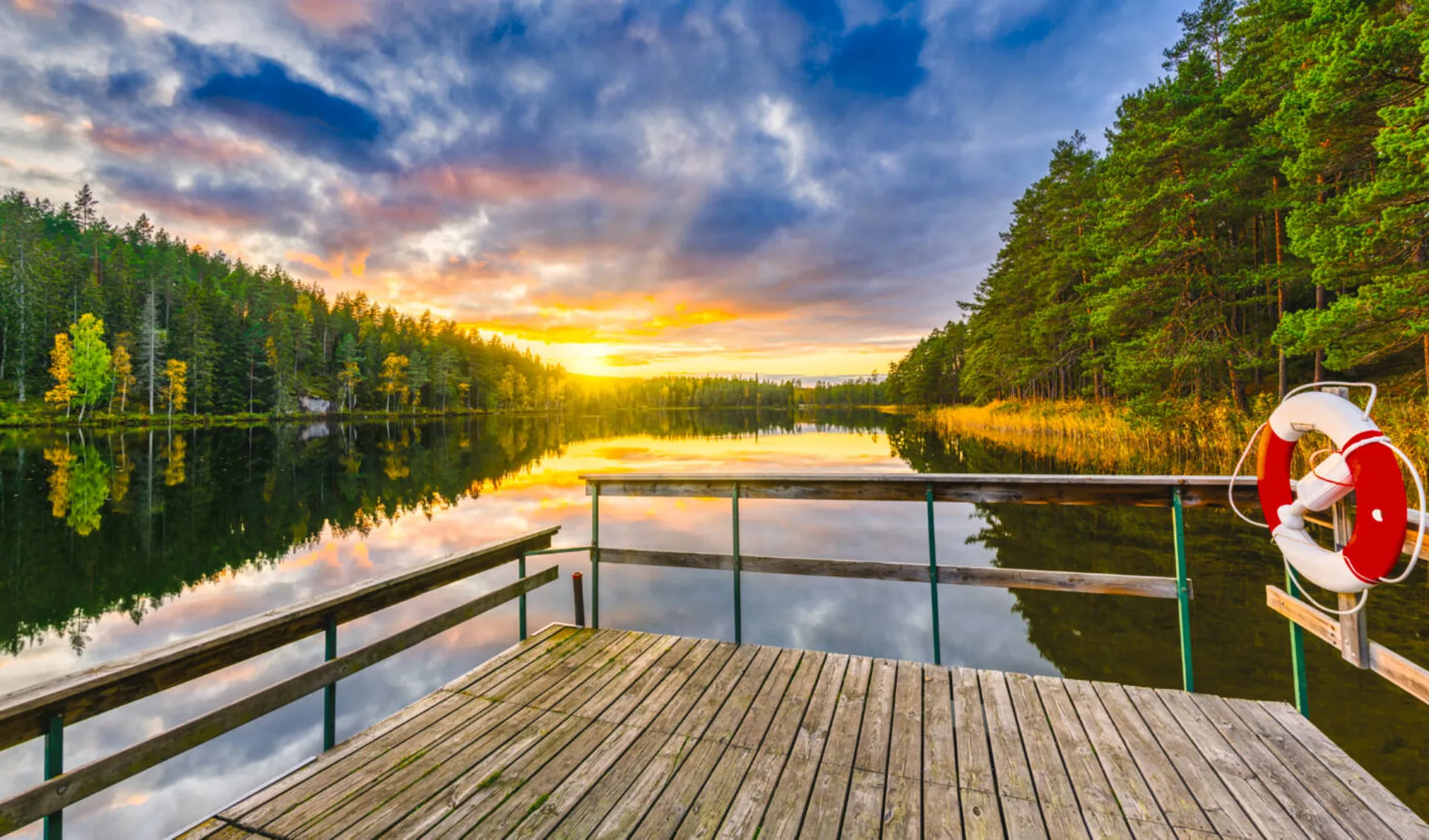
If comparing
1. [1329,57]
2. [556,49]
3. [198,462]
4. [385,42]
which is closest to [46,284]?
[198,462]

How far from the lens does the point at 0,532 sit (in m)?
10.5

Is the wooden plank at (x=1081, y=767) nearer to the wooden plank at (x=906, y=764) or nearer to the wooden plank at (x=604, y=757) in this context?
the wooden plank at (x=906, y=764)

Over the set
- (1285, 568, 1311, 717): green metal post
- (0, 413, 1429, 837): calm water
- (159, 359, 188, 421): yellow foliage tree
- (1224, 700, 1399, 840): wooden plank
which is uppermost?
(159, 359, 188, 421): yellow foliage tree

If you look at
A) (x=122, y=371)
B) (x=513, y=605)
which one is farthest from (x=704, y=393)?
(x=513, y=605)

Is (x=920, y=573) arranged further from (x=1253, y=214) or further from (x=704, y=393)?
(x=704, y=393)

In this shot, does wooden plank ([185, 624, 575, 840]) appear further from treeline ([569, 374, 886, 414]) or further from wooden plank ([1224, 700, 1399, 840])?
treeline ([569, 374, 886, 414])

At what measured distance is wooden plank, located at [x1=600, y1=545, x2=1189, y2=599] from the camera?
299 cm

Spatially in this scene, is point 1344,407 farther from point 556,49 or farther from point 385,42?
point 385,42

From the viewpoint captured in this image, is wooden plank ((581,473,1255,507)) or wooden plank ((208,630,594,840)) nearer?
wooden plank ((208,630,594,840))

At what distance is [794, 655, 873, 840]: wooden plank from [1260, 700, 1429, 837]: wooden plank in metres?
1.83

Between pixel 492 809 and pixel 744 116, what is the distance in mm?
20017

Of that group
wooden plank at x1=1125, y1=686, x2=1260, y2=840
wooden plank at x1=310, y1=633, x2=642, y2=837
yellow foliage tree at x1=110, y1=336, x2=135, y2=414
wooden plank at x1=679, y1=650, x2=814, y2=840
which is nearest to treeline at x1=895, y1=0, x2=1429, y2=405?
wooden plank at x1=1125, y1=686, x2=1260, y2=840

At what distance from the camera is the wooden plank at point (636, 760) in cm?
195

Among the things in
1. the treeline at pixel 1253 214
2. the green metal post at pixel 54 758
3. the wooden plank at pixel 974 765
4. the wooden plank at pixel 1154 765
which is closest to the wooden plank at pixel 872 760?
the wooden plank at pixel 974 765
